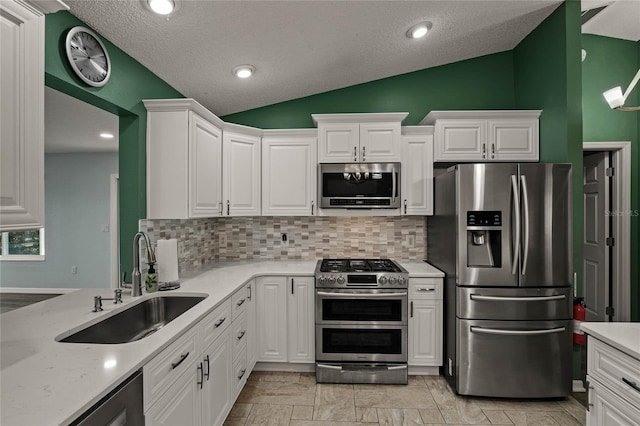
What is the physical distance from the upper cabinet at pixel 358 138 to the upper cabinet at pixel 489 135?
0.44 metres

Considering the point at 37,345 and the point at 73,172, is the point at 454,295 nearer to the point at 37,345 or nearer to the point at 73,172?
the point at 37,345

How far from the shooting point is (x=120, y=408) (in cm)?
107

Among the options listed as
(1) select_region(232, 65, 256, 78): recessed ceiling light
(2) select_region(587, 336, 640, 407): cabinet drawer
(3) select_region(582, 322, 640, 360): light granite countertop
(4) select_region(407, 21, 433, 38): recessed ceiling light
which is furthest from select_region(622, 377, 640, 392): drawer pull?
(1) select_region(232, 65, 256, 78): recessed ceiling light

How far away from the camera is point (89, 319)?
5.11ft

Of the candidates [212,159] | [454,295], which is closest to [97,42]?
[212,159]

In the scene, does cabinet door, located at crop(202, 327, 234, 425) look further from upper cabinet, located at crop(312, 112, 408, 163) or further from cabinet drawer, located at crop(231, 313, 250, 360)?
upper cabinet, located at crop(312, 112, 408, 163)

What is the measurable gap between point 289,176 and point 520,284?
2.16 meters

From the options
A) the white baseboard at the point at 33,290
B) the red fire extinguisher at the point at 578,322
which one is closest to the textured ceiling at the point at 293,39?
the red fire extinguisher at the point at 578,322

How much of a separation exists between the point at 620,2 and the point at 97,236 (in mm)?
7714

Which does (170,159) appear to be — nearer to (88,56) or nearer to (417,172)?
(88,56)

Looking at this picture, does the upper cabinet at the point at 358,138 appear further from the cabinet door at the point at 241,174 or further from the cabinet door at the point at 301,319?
the cabinet door at the point at 301,319

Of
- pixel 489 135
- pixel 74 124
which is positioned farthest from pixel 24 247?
pixel 489 135

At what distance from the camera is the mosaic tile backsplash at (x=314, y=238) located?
339 centimetres

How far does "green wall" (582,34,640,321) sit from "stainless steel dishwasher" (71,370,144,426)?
4.15 meters
